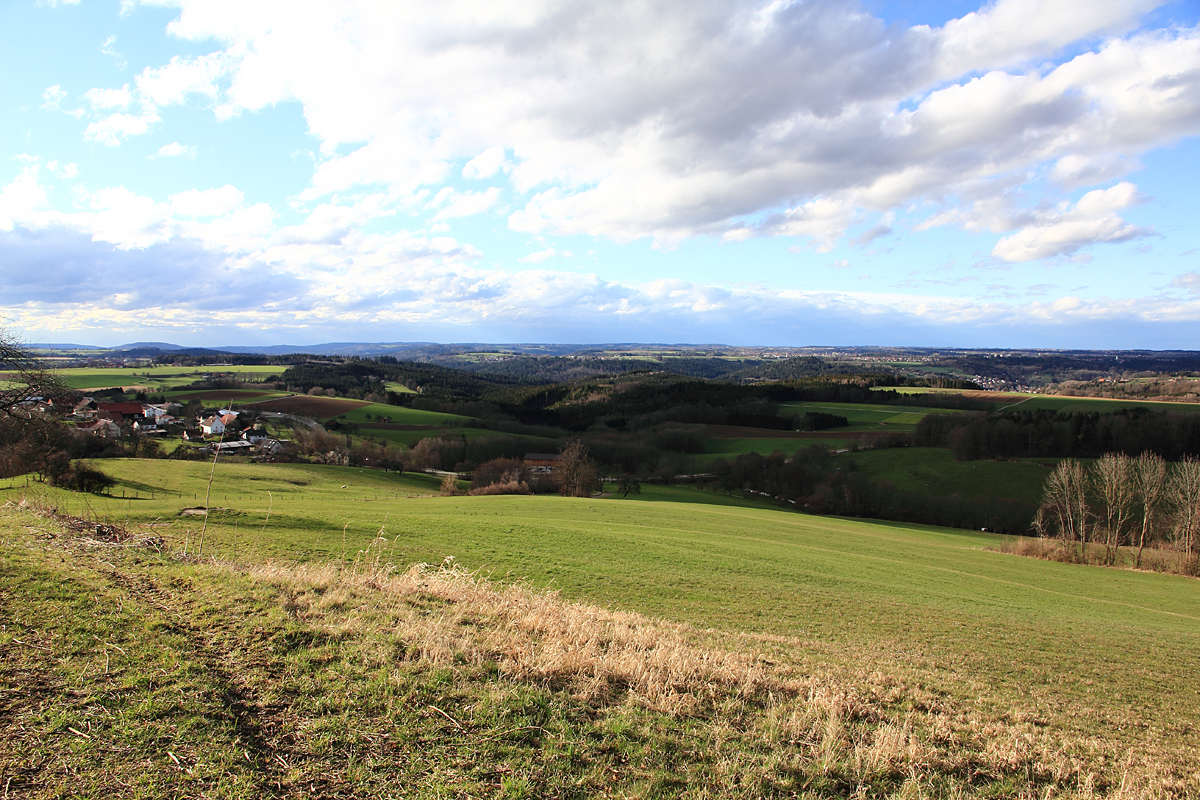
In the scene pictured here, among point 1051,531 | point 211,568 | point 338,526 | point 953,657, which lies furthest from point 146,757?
point 1051,531

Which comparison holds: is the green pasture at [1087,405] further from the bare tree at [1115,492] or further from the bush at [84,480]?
the bush at [84,480]

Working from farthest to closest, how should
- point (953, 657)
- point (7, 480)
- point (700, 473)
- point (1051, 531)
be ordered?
1. point (700, 473)
2. point (1051, 531)
3. point (7, 480)
4. point (953, 657)

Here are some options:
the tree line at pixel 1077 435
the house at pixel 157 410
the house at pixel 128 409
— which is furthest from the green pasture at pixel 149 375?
the tree line at pixel 1077 435

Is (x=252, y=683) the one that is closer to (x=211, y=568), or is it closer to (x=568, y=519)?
(x=211, y=568)

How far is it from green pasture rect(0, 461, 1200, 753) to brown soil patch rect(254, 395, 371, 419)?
58660 mm

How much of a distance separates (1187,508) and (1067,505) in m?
6.06

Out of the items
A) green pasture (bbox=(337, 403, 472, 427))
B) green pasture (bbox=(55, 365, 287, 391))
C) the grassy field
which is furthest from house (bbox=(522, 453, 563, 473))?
green pasture (bbox=(55, 365, 287, 391))

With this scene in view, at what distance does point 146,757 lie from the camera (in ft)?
14.3

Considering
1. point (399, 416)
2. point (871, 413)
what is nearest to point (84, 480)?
point (399, 416)

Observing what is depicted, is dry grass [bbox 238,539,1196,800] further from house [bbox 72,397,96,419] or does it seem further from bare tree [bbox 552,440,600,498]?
bare tree [bbox 552,440,600,498]

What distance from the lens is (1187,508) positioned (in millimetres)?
35500

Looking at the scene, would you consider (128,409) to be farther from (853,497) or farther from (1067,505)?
(1067,505)

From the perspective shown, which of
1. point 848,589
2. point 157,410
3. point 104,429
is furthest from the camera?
point 157,410

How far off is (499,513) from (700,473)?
52515 mm
